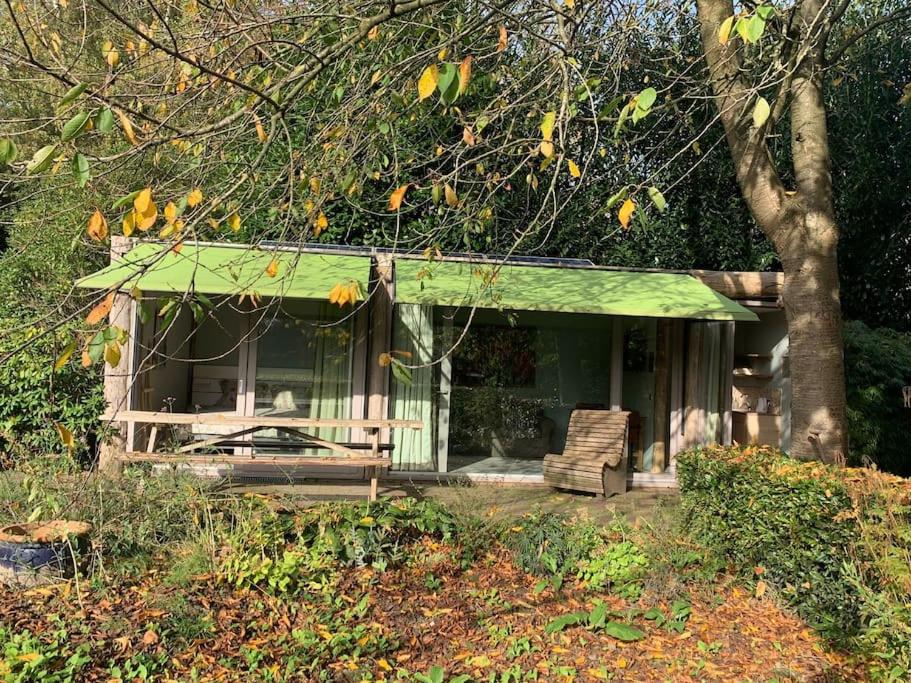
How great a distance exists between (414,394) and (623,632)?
5.31 meters

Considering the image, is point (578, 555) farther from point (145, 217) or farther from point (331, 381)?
point (331, 381)

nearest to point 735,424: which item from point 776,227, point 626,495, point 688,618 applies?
point 626,495

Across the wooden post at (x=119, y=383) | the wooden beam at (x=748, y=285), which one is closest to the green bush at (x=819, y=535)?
the wooden beam at (x=748, y=285)

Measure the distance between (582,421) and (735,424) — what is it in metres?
2.65

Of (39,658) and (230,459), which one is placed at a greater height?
(230,459)

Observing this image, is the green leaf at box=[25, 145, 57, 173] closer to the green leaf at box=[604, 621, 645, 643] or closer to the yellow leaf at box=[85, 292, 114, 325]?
the yellow leaf at box=[85, 292, 114, 325]

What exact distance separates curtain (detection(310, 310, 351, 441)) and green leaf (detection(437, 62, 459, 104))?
22.7 ft

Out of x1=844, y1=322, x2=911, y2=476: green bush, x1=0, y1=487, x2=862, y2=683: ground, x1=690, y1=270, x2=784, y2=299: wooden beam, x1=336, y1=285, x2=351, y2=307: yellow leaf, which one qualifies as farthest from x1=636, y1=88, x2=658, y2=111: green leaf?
x1=844, y1=322, x2=911, y2=476: green bush

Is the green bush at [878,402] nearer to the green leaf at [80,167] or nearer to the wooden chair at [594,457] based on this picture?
the wooden chair at [594,457]

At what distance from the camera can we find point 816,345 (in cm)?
560

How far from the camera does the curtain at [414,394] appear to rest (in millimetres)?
9047

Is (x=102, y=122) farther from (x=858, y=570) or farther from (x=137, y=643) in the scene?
(x=858, y=570)

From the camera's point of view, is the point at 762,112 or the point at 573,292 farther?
the point at 573,292

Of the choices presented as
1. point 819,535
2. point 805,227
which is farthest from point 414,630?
point 805,227
